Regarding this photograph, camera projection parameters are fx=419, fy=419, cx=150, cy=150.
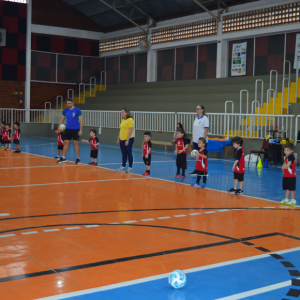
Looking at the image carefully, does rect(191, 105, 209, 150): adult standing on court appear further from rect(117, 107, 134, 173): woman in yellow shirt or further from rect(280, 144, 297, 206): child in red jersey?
rect(280, 144, 297, 206): child in red jersey

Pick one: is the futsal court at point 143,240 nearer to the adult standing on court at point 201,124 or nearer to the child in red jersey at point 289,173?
the child in red jersey at point 289,173

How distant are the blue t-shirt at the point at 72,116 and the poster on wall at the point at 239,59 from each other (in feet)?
41.1

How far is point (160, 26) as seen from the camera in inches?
1052

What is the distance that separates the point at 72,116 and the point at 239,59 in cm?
1293

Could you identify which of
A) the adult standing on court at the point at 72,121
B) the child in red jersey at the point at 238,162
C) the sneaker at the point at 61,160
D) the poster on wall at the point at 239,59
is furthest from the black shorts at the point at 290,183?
the poster on wall at the point at 239,59

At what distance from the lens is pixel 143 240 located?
520 centimetres

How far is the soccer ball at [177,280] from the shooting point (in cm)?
369

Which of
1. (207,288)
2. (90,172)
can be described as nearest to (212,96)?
(90,172)

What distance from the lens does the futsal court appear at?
3.76m

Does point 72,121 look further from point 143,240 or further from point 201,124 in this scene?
point 143,240

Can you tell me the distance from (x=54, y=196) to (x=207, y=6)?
748 inches

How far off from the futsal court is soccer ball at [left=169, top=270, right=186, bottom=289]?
69mm

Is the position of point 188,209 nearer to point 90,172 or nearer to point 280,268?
point 280,268

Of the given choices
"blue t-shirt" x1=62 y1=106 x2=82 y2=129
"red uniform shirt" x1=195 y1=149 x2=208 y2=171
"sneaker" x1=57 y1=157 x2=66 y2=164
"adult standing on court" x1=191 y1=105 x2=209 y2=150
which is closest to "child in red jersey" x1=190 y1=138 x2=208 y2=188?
"red uniform shirt" x1=195 y1=149 x2=208 y2=171
